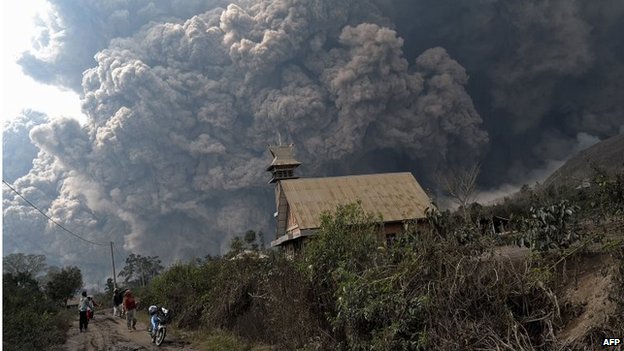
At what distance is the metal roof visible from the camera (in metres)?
27.0

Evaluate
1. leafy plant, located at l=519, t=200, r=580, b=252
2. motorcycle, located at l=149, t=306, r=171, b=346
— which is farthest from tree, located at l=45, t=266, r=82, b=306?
leafy plant, located at l=519, t=200, r=580, b=252

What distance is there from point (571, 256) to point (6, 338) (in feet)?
44.6

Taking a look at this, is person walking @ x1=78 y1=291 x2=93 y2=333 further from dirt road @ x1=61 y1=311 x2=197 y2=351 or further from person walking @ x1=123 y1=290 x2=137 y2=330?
person walking @ x1=123 y1=290 x2=137 y2=330

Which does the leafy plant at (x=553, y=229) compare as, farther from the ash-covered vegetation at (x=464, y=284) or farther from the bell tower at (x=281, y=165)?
the bell tower at (x=281, y=165)

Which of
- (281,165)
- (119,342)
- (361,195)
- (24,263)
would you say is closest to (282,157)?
(281,165)

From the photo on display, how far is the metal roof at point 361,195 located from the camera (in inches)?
1062

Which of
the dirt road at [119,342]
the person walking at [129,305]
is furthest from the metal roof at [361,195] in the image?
the dirt road at [119,342]

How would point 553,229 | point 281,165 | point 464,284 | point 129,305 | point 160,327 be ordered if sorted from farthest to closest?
point 281,165 < point 129,305 < point 160,327 < point 553,229 < point 464,284

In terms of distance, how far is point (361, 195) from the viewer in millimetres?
28641

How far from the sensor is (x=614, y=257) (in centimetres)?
571

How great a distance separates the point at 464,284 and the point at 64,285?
62150 millimetres

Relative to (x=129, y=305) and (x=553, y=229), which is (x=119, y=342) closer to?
(x=129, y=305)

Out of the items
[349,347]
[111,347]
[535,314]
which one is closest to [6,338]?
[111,347]

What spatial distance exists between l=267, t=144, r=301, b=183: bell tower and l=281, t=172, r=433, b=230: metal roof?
42.5 feet
